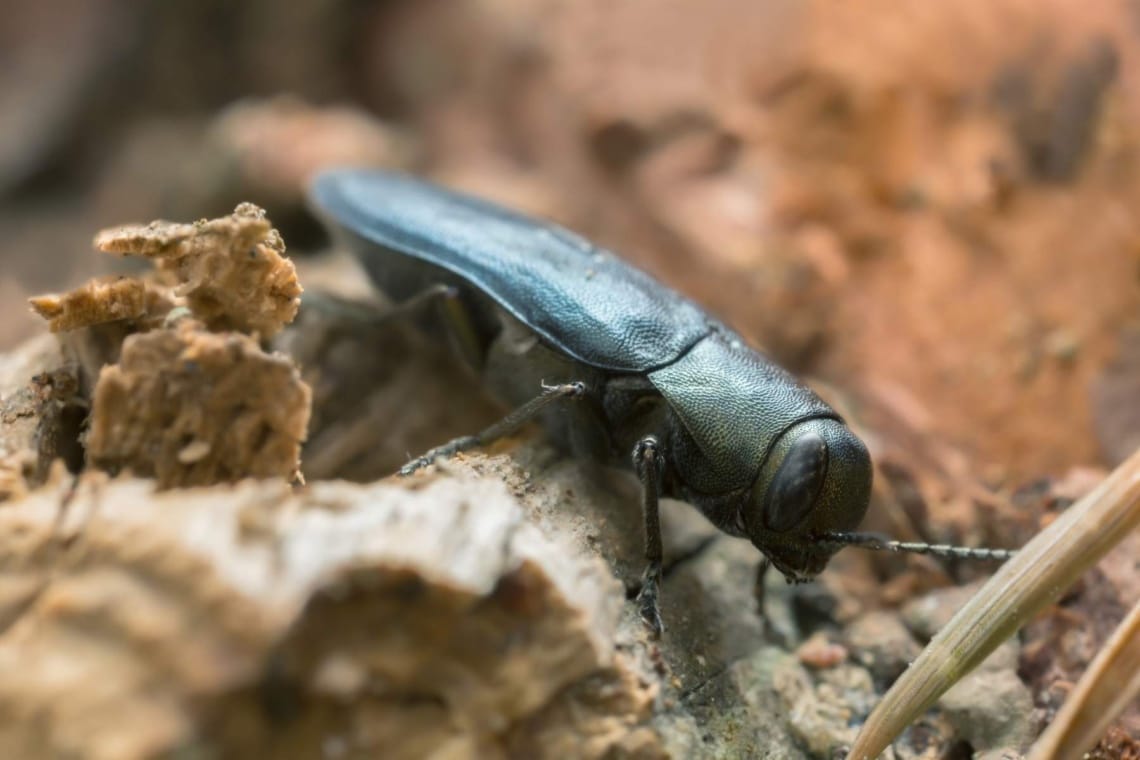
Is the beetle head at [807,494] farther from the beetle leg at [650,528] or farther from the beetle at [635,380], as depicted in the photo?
the beetle leg at [650,528]

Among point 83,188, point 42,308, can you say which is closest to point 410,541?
point 42,308

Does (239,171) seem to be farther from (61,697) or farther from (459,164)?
(61,697)

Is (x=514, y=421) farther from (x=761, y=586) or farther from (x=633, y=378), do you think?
(x=761, y=586)

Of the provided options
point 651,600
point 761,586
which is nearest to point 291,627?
point 651,600

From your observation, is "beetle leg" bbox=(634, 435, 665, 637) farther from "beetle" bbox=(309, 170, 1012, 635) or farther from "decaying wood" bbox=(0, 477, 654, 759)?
"decaying wood" bbox=(0, 477, 654, 759)

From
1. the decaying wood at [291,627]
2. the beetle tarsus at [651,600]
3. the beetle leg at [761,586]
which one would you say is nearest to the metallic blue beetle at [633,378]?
the beetle tarsus at [651,600]

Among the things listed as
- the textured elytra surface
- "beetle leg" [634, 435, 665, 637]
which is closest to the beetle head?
"beetle leg" [634, 435, 665, 637]
